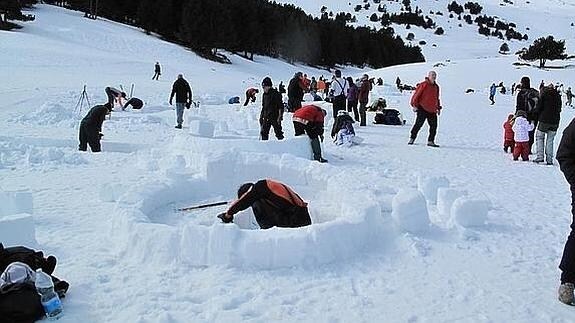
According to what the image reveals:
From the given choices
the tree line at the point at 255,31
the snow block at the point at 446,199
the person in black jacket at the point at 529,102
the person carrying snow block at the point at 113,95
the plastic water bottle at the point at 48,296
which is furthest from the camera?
the tree line at the point at 255,31

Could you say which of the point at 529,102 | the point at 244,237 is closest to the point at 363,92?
the point at 529,102

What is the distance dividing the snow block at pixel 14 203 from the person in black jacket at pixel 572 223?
5225 mm

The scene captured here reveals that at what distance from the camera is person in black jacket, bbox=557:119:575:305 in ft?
14.3

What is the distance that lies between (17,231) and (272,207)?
7.80 feet

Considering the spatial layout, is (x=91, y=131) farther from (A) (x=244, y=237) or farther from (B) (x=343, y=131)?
(A) (x=244, y=237)

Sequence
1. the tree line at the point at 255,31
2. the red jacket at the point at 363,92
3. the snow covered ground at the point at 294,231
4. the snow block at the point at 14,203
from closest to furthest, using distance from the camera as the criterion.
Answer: the snow covered ground at the point at 294,231 → the snow block at the point at 14,203 → the red jacket at the point at 363,92 → the tree line at the point at 255,31

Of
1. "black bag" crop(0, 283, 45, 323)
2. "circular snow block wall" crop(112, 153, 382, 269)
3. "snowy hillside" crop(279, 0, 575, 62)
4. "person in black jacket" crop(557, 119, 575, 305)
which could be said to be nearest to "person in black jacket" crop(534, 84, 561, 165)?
"circular snow block wall" crop(112, 153, 382, 269)

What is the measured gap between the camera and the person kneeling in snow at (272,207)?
6.20 m

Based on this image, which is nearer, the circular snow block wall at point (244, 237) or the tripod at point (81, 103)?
the circular snow block wall at point (244, 237)

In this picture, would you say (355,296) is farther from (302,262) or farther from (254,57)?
(254,57)

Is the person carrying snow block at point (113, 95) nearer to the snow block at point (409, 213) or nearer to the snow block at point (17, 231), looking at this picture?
the snow block at point (17, 231)

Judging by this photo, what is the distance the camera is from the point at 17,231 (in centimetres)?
537

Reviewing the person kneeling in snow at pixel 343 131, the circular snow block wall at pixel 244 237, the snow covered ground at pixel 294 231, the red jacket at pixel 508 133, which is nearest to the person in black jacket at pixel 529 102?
the red jacket at pixel 508 133

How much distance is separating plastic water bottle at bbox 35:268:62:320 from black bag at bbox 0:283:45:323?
42 millimetres
